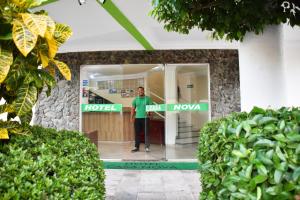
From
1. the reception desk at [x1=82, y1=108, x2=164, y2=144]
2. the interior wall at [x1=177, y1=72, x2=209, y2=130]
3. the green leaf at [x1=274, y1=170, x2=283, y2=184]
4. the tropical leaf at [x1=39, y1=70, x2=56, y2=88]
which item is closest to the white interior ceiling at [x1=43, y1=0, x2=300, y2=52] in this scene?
the interior wall at [x1=177, y1=72, x2=209, y2=130]

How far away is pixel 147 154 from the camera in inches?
291

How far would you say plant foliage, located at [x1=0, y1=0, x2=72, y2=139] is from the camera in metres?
2.00

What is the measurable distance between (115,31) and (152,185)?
3.18 m

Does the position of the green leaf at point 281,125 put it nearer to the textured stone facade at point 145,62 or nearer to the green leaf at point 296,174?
the green leaf at point 296,174

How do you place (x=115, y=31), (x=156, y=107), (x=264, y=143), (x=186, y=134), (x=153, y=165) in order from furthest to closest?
(x=186, y=134) < (x=156, y=107) < (x=153, y=165) < (x=115, y=31) < (x=264, y=143)

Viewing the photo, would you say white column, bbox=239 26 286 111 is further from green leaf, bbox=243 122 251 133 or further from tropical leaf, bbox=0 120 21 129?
tropical leaf, bbox=0 120 21 129

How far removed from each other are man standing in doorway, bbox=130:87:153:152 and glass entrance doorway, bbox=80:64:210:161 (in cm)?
3

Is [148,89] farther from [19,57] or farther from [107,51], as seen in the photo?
[19,57]

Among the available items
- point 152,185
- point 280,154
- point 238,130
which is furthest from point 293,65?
point 280,154

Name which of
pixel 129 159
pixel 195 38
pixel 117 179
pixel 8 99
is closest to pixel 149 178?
pixel 117 179

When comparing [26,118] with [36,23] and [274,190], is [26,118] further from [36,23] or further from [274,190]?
[274,190]

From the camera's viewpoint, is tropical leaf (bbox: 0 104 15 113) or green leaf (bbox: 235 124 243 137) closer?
green leaf (bbox: 235 124 243 137)

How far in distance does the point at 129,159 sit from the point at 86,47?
9.30 ft

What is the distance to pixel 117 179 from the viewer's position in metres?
5.68
